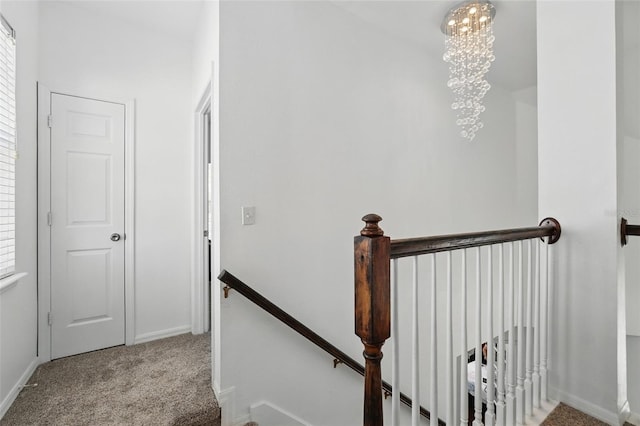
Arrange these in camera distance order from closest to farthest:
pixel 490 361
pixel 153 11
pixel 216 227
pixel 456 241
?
pixel 456 241 → pixel 490 361 → pixel 216 227 → pixel 153 11

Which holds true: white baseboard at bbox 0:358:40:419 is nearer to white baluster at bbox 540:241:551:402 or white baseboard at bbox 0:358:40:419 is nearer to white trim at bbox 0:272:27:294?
white trim at bbox 0:272:27:294

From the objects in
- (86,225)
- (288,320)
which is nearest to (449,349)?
(288,320)

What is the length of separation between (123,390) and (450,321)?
2.00 meters

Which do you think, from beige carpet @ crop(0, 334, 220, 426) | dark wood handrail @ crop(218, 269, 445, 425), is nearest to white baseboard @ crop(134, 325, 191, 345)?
beige carpet @ crop(0, 334, 220, 426)

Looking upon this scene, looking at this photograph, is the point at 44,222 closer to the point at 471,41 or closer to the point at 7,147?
the point at 7,147

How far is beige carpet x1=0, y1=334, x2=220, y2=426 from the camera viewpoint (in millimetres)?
1634

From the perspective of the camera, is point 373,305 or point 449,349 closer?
point 373,305

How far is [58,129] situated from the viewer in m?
2.25

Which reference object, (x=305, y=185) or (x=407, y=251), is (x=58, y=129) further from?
(x=407, y=251)

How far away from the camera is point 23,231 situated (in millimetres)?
1928

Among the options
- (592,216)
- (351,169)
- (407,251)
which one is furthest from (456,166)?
(407,251)

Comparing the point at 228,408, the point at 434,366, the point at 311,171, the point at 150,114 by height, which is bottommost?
the point at 228,408

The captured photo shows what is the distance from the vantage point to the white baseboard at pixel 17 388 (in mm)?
1665

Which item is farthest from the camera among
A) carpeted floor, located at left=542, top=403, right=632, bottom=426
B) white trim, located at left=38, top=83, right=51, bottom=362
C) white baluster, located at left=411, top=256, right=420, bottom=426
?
white trim, located at left=38, top=83, right=51, bottom=362
